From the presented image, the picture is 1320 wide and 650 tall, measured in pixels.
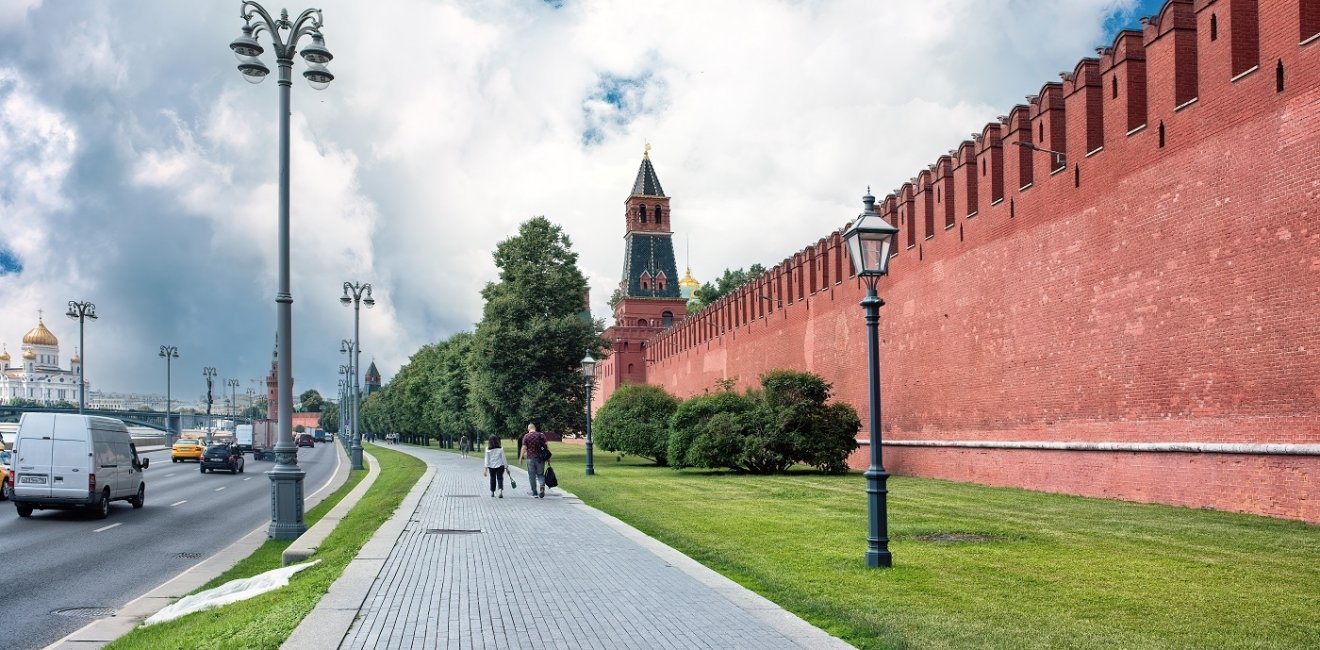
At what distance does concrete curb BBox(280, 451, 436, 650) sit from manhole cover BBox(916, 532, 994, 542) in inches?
255

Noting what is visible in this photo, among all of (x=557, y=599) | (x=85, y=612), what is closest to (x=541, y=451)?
(x=85, y=612)

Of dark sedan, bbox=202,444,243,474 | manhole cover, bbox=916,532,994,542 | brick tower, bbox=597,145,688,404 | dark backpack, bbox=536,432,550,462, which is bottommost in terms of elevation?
dark sedan, bbox=202,444,243,474

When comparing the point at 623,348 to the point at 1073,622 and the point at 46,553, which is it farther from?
the point at 1073,622

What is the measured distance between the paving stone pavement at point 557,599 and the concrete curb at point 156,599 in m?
2.23

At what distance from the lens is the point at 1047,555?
12164 millimetres

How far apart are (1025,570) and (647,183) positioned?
4029 inches

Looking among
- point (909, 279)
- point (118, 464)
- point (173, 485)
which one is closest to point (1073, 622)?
point (118, 464)

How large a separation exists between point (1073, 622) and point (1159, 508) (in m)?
10.7

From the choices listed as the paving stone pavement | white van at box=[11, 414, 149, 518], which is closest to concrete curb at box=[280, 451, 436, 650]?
the paving stone pavement

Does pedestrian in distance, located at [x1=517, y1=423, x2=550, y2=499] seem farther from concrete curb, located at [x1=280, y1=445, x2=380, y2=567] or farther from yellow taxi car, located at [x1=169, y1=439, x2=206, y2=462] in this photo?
yellow taxi car, located at [x1=169, y1=439, x2=206, y2=462]

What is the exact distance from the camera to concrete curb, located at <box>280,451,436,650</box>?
7.49 meters

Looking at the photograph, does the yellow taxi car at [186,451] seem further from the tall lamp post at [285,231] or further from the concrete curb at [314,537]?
the tall lamp post at [285,231]

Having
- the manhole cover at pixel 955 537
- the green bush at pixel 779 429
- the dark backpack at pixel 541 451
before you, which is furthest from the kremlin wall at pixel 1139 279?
the dark backpack at pixel 541 451

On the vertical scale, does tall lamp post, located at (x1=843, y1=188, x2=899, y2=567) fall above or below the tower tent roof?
below
